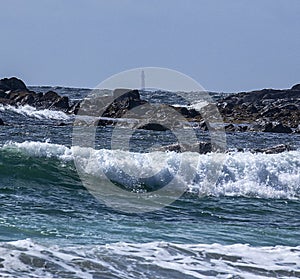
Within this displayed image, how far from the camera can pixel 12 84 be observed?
174 ft

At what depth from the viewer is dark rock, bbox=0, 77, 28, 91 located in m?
52.1

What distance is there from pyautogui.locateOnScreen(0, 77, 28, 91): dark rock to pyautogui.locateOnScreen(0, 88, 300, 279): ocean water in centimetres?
3395

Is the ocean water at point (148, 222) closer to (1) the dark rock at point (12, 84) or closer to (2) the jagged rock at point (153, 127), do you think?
(2) the jagged rock at point (153, 127)

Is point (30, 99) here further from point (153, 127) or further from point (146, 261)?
point (146, 261)

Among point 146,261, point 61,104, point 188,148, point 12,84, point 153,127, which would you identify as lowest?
point 146,261

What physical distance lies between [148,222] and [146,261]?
9.14ft

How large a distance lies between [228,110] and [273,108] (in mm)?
2893

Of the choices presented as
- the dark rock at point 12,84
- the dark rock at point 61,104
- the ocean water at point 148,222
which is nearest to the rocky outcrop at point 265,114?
the dark rock at point 61,104

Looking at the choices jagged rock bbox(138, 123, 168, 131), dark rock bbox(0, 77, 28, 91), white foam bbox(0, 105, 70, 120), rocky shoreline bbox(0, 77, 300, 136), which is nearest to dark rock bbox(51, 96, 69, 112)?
rocky shoreline bbox(0, 77, 300, 136)

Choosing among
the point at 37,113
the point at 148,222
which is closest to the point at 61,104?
the point at 37,113

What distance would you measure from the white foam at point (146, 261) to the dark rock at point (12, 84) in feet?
146

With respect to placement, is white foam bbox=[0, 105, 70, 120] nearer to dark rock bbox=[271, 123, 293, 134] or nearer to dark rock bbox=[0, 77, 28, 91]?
dark rock bbox=[271, 123, 293, 134]

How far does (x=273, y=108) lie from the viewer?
1928 inches

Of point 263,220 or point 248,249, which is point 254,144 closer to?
point 263,220
